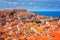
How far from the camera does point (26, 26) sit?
4.26 meters

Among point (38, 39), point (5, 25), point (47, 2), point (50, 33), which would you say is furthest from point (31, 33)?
point (47, 2)

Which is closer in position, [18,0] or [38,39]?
[38,39]

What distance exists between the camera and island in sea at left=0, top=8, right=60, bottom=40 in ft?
13.5

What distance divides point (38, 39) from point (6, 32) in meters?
0.90

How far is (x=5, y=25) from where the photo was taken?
4336 mm

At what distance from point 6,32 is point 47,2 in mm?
1463

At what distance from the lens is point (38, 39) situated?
13.3 ft

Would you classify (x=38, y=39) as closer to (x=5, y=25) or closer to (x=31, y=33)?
(x=31, y=33)

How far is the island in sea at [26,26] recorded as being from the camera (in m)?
4.11

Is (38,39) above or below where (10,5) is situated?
below

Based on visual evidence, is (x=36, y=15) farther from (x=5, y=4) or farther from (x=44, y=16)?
(x=5, y=4)

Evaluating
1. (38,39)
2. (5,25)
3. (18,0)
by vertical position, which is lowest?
(38,39)

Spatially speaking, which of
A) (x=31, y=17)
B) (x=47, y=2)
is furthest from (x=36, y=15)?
(x=47, y=2)

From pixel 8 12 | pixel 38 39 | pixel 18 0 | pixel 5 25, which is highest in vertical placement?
pixel 18 0
